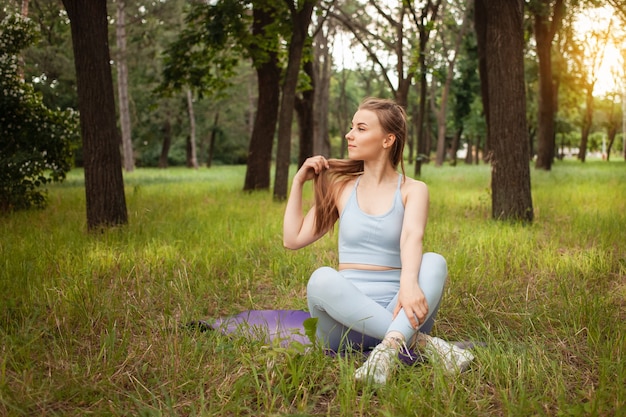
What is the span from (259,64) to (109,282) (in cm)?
893

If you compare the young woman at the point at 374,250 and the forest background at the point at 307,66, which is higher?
the forest background at the point at 307,66

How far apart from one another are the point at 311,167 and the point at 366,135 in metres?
0.40

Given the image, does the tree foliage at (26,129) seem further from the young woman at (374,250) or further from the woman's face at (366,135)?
the woman's face at (366,135)

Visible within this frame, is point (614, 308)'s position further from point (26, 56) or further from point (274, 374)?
point (26, 56)

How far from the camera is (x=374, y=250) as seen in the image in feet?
10.9

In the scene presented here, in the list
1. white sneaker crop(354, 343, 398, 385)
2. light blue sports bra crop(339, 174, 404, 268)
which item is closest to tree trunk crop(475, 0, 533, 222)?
light blue sports bra crop(339, 174, 404, 268)

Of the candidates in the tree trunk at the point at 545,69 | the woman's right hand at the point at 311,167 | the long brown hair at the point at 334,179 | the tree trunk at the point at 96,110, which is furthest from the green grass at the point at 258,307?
the tree trunk at the point at 545,69

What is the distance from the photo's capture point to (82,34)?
7.03m

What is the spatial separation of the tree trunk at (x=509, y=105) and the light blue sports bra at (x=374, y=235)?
16.4 feet

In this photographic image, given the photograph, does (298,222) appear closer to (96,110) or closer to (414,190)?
(414,190)

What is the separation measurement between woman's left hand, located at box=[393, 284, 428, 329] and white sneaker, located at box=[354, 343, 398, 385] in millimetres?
204

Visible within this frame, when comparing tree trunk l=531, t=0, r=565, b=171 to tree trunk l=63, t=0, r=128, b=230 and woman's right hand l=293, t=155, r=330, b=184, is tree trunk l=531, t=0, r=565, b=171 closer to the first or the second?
tree trunk l=63, t=0, r=128, b=230

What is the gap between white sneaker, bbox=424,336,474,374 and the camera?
298cm

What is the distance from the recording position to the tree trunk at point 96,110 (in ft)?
23.1
